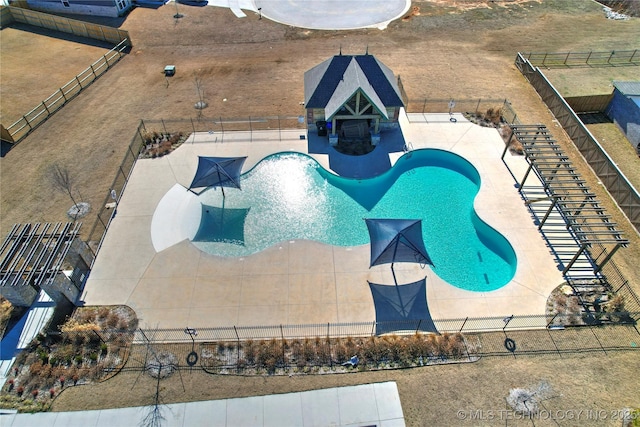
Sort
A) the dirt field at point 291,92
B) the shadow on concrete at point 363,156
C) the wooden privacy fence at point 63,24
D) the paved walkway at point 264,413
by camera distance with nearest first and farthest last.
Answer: the paved walkway at point 264,413, the dirt field at point 291,92, the shadow on concrete at point 363,156, the wooden privacy fence at point 63,24

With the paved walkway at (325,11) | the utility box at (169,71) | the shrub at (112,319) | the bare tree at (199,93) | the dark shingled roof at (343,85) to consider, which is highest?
the dark shingled roof at (343,85)

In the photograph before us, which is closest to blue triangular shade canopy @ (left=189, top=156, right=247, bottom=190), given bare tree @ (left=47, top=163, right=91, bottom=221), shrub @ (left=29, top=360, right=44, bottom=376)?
bare tree @ (left=47, top=163, right=91, bottom=221)

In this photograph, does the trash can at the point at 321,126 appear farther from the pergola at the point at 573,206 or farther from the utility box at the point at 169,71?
the utility box at the point at 169,71

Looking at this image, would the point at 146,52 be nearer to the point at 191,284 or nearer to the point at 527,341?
the point at 191,284

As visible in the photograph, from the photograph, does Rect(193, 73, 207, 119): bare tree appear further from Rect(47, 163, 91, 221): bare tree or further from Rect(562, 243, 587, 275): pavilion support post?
Rect(562, 243, 587, 275): pavilion support post

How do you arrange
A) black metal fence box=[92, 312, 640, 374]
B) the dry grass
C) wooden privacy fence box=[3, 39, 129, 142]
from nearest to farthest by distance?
1. the dry grass
2. black metal fence box=[92, 312, 640, 374]
3. wooden privacy fence box=[3, 39, 129, 142]

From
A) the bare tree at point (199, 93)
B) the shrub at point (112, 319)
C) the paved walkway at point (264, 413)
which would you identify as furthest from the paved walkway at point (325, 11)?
the paved walkway at point (264, 413)
